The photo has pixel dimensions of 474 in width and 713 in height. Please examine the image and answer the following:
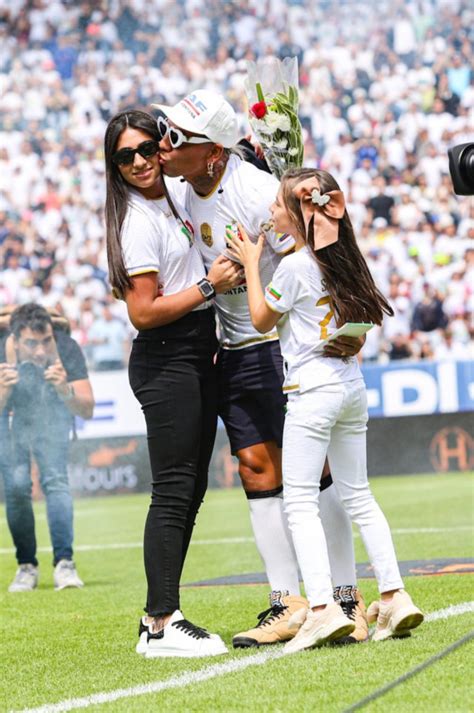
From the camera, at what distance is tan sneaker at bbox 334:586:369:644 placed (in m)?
4.87

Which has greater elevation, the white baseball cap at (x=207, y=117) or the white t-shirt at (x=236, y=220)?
the white baseball cap at (x=207, y=117)

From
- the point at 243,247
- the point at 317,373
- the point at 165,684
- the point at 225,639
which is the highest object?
the point at 243,247

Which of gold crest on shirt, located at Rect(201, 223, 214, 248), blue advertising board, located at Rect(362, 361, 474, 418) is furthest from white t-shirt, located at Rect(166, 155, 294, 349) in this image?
blue advertising board, located at Rect(362, 361, 474, 418)

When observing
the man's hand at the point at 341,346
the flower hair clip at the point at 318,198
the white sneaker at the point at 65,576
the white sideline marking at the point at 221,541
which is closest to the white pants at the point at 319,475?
the man's hand at the point at 341,346

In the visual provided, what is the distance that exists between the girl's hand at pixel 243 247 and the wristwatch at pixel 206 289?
0.51ft

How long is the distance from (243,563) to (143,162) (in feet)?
14.2

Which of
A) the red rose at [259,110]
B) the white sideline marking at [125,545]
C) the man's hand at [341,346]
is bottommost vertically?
the white sideline marking at [125,545]

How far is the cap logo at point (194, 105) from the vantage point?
4.99m

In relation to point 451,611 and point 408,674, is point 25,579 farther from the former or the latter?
point 408,674

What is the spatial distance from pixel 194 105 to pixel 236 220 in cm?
49

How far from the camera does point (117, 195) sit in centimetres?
502

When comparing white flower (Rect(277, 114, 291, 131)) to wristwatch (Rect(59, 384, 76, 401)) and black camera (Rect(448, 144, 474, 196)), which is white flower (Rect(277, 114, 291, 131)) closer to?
black camera (Rect(448, 144, 474, 196))

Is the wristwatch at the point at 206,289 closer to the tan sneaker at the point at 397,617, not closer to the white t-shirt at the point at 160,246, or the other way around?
the white t-shirt at the point at 160,246

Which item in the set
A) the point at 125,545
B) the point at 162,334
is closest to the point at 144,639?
the point at 162,334
